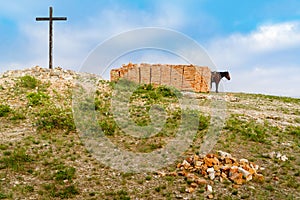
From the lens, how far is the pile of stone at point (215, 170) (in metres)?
7.61

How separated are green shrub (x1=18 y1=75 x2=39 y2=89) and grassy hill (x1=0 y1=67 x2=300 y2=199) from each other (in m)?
0.05

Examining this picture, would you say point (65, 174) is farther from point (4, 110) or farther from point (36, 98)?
point (36, 98)

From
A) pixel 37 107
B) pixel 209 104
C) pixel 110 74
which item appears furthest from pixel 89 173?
pixel 110 74

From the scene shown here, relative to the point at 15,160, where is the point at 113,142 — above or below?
above

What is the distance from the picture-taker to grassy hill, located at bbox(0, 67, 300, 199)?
717 centimetres

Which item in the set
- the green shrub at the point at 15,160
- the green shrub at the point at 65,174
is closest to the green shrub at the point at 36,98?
the green shrub at the point at 15,160

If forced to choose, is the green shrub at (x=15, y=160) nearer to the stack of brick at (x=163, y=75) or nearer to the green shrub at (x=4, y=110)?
the green shrub at (x=4, y=110)

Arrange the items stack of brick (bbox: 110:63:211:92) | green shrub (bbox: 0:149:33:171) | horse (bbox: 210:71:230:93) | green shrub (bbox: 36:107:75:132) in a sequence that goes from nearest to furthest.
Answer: green shrub (bbox: 0:149:33:171), green shrub (bbox: 36:107:75:132), stack of brick (bbox: 110:63:211:92), horse (bbox: 210:71:230:93)

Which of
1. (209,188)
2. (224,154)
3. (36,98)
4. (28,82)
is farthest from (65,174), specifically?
(28,82)

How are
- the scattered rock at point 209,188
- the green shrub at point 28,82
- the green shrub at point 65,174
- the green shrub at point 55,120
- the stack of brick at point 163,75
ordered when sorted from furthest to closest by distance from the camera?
the stack of brick at point 163,75, the green shrub at point 28,82, the green shrub at point 55,120, the green shrub at point 65,174, the scattered rock at point 209,188

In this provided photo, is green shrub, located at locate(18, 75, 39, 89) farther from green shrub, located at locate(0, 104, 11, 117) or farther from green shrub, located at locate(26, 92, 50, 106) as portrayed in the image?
green shrub, located at locate(0, 104, 11, 117)

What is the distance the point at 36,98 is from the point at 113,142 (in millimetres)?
5597

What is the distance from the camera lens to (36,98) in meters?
14.1

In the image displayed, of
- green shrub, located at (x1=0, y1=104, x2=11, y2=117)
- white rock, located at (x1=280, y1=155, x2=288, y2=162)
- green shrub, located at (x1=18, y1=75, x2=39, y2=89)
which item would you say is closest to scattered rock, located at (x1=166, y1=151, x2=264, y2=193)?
white rock, located at (x1=280, y1=155, x2=288, y2=162)
